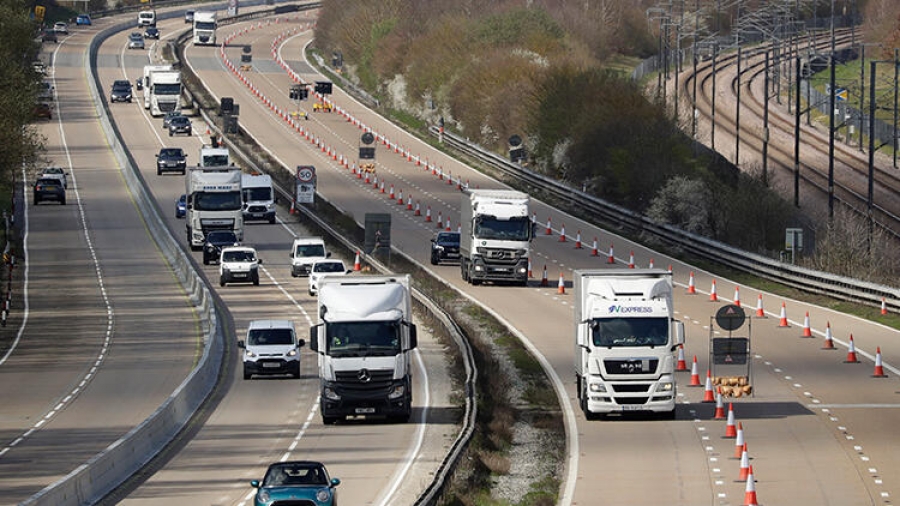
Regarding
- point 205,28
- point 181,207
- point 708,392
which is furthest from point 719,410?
point 205,28

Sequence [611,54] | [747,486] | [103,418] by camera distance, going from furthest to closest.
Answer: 1. [611,54]
2. [103,418]
3. [747,486]

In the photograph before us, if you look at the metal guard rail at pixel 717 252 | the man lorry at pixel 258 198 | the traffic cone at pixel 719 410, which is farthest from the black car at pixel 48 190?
the traffic cone at pixel 719 410

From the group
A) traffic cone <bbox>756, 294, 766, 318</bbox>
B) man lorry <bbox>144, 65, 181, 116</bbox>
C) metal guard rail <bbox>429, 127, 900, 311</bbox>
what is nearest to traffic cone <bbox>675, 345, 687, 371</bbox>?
traffic cone <bbox>756, 294, 766, 318</bbox>

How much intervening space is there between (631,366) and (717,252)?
104 feet

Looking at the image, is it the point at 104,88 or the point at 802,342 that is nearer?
the point at 802,342

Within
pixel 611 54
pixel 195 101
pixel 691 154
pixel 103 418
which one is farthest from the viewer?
pixel 611 54

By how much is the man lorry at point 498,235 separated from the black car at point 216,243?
14.7 meters

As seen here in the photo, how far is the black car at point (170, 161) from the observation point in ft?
334

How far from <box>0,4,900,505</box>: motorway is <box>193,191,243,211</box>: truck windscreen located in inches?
117

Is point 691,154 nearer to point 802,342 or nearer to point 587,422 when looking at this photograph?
point 802,342

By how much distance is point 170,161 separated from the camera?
10188 cm

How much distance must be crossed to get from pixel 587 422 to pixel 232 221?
39704mm

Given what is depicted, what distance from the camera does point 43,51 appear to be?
568 ft

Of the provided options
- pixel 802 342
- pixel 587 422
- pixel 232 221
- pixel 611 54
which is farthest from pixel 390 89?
pixel 587 422
